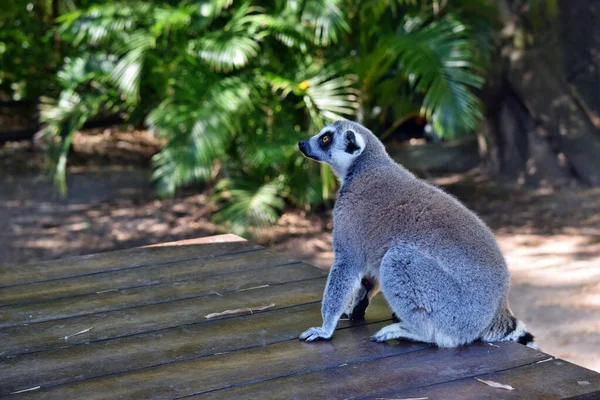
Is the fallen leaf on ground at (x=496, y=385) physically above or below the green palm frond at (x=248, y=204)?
above

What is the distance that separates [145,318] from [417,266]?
1065 millimetres

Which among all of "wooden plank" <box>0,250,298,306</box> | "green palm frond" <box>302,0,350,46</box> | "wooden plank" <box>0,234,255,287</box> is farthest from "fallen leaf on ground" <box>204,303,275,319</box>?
"green palm frond" <box>302,0,350,46</box>

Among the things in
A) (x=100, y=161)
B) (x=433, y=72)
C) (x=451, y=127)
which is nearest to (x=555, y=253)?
(x=451, y=127)

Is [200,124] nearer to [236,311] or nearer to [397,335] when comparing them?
[236,311]

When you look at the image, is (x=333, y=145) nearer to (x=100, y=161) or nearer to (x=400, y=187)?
(x=400, y=187)

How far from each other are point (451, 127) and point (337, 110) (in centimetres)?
99

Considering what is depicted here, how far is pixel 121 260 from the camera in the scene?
379cm

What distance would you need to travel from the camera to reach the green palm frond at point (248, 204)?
23.8 feet

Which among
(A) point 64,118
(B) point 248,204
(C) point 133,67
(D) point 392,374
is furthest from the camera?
(A) point 64,118

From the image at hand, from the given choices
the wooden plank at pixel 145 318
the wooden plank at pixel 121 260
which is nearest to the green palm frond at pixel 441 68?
the wooden plank at pixel 121 260

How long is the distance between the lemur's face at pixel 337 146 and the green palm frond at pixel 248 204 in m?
4.04

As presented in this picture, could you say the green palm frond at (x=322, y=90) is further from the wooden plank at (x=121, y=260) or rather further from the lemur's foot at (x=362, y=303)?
the lemur's foot at (x=362, y=303)

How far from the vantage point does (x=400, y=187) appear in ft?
9.58

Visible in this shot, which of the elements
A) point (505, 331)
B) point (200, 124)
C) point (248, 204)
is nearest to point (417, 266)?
point (505, 331)
